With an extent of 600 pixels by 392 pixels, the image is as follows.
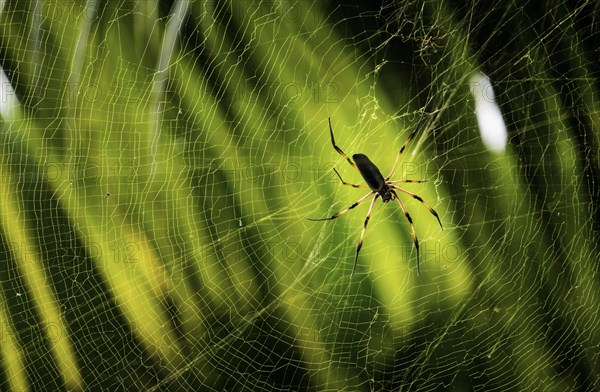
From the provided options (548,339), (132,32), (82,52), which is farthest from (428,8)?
(548,339)

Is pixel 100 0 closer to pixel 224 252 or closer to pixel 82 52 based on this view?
pixel 82 52

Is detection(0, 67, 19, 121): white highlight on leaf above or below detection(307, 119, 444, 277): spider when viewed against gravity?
above

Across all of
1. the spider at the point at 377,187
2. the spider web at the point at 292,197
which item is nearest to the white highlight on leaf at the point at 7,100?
the spider web at the point at 292,197

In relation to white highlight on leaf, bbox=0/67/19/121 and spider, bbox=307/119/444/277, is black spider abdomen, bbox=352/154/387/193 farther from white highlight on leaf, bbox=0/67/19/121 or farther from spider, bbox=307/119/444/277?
white highlight on leaf, bbox=0/67/19/121

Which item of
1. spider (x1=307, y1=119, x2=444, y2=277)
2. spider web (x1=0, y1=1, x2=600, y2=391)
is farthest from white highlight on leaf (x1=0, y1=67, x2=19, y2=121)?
spider (x1=307, y1=119, x2=444, y2=277)

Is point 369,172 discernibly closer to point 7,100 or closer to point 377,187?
point 377,187
